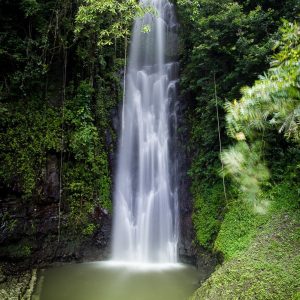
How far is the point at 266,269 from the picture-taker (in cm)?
511

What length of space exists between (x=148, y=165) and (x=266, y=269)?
5.83 meters

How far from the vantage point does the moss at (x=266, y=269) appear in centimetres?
463

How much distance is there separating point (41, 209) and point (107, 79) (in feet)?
16.4

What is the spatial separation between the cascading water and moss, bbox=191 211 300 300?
142 inches

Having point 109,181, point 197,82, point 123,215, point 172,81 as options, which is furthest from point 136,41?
point 123,215

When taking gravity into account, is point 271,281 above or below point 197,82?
below

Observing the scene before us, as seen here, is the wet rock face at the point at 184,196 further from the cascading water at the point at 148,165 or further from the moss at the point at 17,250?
the moss at the point at 17,250

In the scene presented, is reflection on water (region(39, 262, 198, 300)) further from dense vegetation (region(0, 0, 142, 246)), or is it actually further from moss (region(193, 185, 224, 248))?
dense vegetation (region(0, 0, 142, 246))

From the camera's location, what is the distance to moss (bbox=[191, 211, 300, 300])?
15.2 ft

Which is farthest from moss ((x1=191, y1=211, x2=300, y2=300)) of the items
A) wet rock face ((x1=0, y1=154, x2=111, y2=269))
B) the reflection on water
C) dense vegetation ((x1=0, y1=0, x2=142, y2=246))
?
dense vegetation ((x1=0, y1=0, x2=142, y2=246))

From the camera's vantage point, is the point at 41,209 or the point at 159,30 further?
the point at 159,30

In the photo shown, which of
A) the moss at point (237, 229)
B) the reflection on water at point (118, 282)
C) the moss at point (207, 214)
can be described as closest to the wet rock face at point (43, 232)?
the reflection on water at point (118, 282)

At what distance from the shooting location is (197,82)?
8.95 metres

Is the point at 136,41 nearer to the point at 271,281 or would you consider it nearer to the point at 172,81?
the point at 172,81
